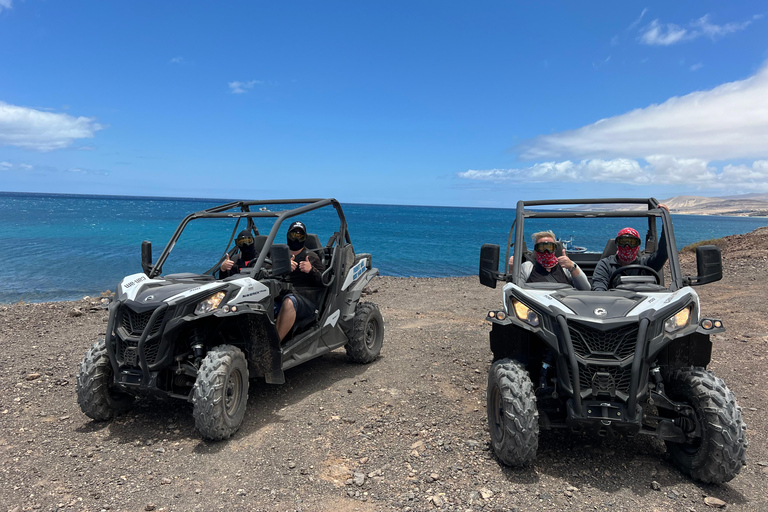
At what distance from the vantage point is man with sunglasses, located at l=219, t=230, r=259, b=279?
227 inches

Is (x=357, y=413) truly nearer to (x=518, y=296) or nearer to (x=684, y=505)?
(x=518, y=296)

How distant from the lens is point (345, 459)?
4.15 meters

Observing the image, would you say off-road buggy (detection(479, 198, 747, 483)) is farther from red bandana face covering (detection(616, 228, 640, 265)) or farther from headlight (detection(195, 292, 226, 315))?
headlight (detection(195, 292, 226, 315))

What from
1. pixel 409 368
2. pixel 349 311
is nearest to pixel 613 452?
pixel 409 368

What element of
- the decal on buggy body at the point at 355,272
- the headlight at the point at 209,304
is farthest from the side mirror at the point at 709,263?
the headlight at the point at 209,304

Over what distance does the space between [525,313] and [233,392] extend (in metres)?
2.59

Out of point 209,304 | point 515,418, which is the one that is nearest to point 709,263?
point 515,418

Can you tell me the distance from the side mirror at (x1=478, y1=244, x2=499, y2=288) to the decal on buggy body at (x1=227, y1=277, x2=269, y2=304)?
2.08 m

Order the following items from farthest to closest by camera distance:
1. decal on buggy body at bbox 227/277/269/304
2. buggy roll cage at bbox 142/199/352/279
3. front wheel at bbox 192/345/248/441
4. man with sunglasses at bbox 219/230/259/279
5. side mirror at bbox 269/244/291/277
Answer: man with sunglasses at bbox 219/230/259/279 < buggy roll cage at bbox 142/199/352/279 < side mirror at bbox 269/244/291/277 < decal on buggy body at bbox 227/277/269/304 < front wheel at bbox 192/345/248/441

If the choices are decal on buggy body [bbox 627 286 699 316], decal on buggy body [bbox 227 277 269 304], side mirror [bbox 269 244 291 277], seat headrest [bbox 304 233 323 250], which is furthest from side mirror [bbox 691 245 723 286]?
seat headrest [bbox 304 233 323 250]

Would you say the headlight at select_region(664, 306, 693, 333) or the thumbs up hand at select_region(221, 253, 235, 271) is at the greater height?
the thumbs up hand at select_region(221, 253, 235, 271)


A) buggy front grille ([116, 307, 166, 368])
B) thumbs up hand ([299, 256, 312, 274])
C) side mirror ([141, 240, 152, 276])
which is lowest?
buggy front grille ([116, 307, 166, 368])

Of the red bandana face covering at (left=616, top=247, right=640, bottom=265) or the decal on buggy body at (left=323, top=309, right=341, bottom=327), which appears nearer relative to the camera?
the red bandana face covering at (left=616, top=247, right=640, bottom=265)

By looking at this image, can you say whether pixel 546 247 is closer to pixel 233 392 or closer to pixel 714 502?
pixel 714 502
